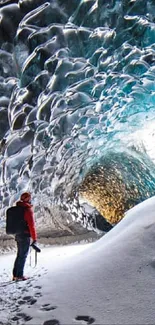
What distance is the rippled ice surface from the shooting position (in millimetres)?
4531

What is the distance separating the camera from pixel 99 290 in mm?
3783

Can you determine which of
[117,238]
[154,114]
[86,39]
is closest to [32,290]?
[117,238]

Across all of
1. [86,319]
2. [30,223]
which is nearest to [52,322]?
[86,319]

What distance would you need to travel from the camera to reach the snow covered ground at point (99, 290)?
11.1 ft

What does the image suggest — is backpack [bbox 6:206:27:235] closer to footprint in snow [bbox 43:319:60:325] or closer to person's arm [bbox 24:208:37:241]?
person's arm [bbox 24:208:37:241]

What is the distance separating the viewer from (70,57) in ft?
17.2

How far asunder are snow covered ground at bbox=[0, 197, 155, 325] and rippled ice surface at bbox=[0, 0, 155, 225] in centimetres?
246

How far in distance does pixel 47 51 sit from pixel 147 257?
9.65ft

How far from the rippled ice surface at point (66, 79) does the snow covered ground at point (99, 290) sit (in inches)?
96.9

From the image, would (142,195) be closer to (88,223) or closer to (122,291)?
(88,223)

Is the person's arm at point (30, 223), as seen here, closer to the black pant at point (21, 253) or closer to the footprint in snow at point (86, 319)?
the black pant at point (21, 253)

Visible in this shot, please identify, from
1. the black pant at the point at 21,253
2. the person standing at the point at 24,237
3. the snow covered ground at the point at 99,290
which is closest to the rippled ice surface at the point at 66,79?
the person standing at the point at 24,237

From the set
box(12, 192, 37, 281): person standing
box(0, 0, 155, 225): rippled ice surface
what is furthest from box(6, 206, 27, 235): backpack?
box(0, 0, 155, 225): rippled ice surface

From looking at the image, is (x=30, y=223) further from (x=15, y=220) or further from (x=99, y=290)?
(x=99, y=290)
